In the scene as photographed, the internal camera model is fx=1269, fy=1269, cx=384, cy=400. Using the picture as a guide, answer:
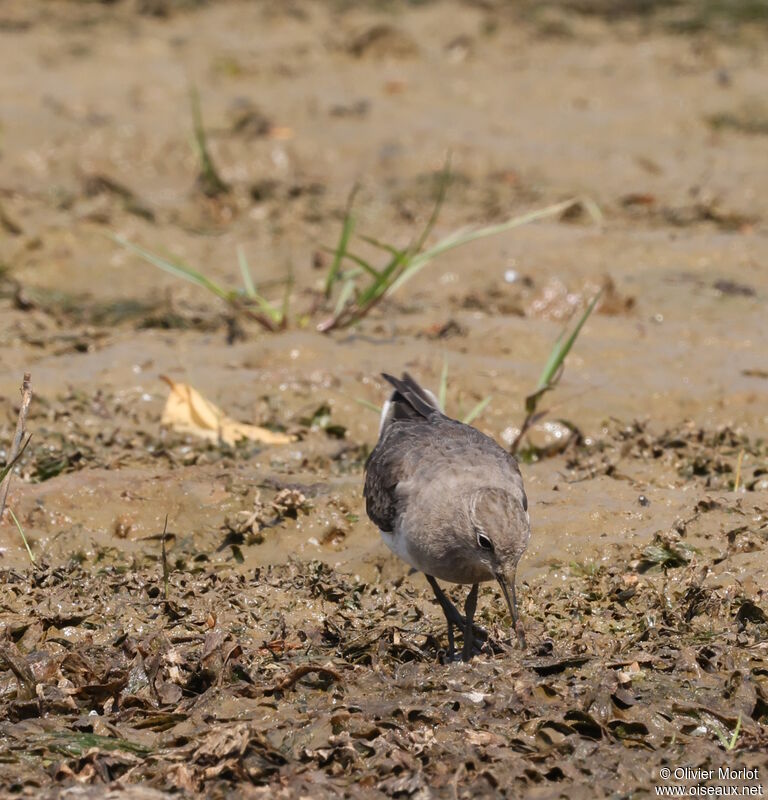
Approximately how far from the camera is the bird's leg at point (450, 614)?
210 inches

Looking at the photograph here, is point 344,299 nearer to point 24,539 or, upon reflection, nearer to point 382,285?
point 382,285

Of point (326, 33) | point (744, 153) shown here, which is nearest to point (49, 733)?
point (744, 153)

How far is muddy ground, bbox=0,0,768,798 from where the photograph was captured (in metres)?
4.69

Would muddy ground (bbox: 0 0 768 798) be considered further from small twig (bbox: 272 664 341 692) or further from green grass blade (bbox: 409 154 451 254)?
green grass blade (bbox: 409 154 451 254)

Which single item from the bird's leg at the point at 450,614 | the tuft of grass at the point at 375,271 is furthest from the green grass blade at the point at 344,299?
the bird's leg at the point at 450,614

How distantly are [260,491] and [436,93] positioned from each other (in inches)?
326

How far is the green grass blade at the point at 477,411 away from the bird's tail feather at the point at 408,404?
0.52 metres

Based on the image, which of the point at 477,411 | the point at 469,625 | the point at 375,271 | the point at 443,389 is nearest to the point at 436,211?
the point at 375,271

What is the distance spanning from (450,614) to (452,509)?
545 mm

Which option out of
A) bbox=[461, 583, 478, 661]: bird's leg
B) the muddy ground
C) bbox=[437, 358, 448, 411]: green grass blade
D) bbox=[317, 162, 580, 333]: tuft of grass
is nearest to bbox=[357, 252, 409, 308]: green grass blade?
bbox=[317, 162, 580, 333]: tuft of grass

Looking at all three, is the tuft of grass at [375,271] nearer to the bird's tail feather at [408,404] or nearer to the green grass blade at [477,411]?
the green grass blade at [477,411]

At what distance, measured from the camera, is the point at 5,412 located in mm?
7258

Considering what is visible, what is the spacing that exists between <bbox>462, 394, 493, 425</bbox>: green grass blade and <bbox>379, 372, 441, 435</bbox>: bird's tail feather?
1.72ft

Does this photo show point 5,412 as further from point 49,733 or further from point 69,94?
point 69,94
